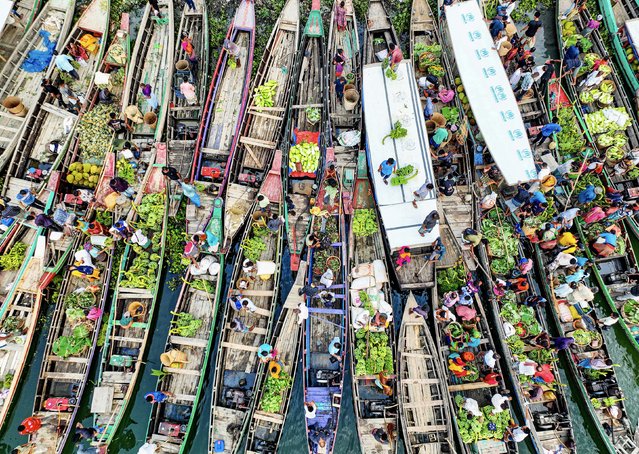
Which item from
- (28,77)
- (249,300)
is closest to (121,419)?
(249,300)

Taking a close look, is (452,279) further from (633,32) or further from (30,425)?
(30,425)

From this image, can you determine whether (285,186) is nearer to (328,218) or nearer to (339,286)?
(328,218)

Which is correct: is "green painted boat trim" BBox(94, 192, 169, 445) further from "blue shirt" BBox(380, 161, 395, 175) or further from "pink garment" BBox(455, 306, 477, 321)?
"pink garment" BBox(455, 306, 477, 321)

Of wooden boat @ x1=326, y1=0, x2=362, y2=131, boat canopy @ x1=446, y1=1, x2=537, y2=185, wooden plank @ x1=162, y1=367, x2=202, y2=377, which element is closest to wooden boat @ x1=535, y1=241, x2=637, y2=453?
boat canopy @ x1=446, y1=1, x2=537, y2=185

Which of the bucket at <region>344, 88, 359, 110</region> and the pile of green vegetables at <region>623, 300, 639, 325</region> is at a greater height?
the bucket at <region>344, 88, 359, 110</region>

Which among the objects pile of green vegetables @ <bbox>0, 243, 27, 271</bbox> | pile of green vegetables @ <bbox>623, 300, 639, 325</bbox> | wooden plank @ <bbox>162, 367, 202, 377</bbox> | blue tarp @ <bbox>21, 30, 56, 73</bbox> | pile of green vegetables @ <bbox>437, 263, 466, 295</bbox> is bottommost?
wooden plank @ <bbox>162, 367, 202, 377</bbox>

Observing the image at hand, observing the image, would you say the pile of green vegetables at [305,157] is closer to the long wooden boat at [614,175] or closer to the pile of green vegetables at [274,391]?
the pile of green vegetables at [274,391]
